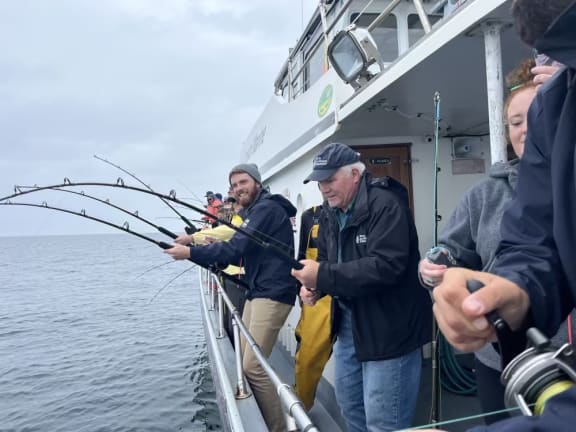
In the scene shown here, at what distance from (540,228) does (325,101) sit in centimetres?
359

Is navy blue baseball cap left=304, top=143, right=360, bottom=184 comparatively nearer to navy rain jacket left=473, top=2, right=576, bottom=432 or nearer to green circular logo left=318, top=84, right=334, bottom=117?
navy rain jacket left=473, top=2, right=576, bottom=432

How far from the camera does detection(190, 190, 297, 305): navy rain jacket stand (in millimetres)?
3539

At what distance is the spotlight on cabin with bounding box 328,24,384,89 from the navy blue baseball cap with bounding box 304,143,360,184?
0.96 meters

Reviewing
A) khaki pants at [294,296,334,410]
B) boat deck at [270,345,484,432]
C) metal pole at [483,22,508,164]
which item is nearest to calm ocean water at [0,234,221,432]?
boat deck at [270,345,484,432]

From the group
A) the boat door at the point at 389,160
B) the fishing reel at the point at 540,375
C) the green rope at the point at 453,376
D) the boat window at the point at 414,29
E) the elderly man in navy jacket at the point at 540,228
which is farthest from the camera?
the boat window at the point at 414,29

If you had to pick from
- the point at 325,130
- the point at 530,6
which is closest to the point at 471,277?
the point at 530,6

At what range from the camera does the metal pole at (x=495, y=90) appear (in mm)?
2221

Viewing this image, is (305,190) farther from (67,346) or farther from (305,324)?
(67,346)

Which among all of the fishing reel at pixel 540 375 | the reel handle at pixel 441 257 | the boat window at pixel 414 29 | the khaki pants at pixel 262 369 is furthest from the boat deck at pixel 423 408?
the boat window at pixel 414 29

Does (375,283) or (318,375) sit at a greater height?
(375,283)

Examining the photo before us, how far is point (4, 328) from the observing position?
53.4 ft

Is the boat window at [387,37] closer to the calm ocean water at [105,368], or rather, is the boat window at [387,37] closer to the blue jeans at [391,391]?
the blue jeans at [391,391]

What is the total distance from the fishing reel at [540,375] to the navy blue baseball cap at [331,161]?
1861 mm

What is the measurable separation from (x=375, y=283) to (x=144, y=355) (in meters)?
10.9
